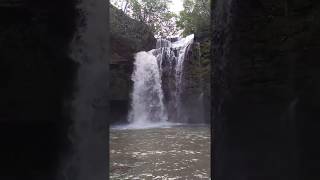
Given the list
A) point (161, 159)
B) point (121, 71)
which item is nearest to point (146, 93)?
point (121, 71)

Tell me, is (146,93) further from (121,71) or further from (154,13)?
(154,13)

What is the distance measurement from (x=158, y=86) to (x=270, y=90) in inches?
735

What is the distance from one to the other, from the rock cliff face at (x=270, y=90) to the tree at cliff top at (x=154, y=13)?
26.3 m

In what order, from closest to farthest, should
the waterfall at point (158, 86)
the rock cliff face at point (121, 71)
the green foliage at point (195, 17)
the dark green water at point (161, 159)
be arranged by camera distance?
the dark green water at point (161, 159)
the rock cliff face at point (121, 71)
the waterfall at point (158, 86)
the green foliage at point (195, 17)

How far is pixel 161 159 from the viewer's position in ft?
28.8

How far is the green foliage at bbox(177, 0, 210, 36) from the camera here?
25.6m

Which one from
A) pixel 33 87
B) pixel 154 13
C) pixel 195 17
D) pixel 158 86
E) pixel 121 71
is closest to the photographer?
pixel 33 87

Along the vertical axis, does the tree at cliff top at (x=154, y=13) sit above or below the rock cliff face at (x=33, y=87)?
above

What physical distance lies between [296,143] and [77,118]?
1.88 meters

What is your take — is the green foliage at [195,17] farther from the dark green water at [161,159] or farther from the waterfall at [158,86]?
the dark green water at [161,159]

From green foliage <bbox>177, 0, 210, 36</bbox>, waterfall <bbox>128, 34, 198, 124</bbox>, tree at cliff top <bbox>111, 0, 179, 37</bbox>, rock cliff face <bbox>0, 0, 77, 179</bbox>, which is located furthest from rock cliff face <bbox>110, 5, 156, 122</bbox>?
rock cliff face <bbox>0, 0, 77, 179</bbox>

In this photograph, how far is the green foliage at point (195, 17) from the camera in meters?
25.6

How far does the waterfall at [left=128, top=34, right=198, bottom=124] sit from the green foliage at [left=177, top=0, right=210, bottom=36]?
3090 millimetres

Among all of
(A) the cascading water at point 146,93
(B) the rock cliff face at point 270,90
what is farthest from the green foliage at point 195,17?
(B) the rock cliff face at point 270,90
